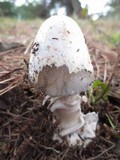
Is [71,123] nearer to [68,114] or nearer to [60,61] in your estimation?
[68,114]

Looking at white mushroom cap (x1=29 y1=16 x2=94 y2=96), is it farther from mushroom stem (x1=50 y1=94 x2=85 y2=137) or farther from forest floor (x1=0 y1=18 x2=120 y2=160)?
forest floor (x1=0 y1=18 x2=120 y2=160)

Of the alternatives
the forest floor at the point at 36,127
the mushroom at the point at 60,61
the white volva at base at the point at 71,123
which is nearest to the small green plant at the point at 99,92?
the forest floor at the point at 36,127

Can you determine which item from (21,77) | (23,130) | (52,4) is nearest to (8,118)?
(23,130)

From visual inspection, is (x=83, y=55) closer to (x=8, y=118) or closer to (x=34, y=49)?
(x=34, y=49)

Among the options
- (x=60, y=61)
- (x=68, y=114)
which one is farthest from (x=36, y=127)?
(x=60, y=61)

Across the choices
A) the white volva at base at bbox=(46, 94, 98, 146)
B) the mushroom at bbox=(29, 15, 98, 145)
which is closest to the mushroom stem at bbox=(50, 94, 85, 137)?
the white volva at base at bbox=(46, 94, 98, 146)

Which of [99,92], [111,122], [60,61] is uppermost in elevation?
[60,61]

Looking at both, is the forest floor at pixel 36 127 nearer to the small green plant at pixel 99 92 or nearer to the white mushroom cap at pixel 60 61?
the small green plant at pixel 99 92
